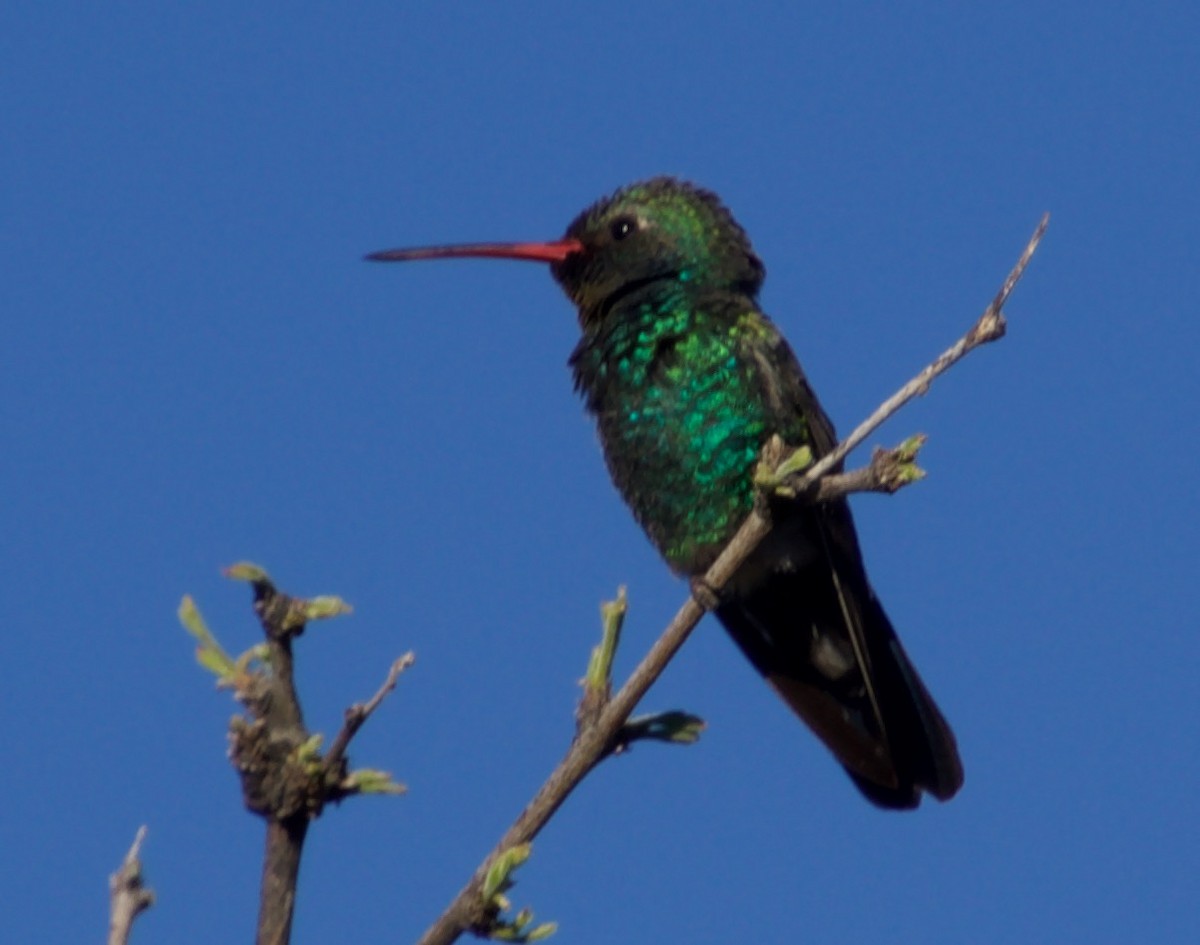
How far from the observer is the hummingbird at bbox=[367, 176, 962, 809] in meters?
5.41

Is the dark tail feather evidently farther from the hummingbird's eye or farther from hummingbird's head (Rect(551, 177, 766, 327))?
the hummingbird's eye

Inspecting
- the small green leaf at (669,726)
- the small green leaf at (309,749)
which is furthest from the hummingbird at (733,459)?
the small green leaf at (309,749)

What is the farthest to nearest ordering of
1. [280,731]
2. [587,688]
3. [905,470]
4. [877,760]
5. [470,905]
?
[877,760], [905,470], [587,688], [470,905], [280,731]

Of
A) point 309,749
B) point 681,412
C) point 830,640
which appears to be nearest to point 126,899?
point 309,749

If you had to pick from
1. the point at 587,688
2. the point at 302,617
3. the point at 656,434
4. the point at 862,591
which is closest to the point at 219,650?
the point at 302,617

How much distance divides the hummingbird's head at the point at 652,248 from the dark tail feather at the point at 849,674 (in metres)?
1.10

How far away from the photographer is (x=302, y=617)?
2059 mm

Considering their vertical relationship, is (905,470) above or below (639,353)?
below

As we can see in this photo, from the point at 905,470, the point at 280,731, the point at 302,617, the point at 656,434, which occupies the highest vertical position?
the point at 656,434

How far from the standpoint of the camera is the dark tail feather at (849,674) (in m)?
5.43

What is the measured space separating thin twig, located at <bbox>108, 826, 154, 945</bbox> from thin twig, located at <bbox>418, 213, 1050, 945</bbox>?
1.01 feet

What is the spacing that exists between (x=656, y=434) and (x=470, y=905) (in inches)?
135

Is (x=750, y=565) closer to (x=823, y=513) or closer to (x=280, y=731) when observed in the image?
(x=823, y=513)

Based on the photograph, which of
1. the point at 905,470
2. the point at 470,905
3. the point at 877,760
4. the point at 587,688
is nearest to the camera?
the point at 470,905
